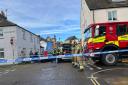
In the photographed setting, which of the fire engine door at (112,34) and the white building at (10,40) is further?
the white building at (10,40)

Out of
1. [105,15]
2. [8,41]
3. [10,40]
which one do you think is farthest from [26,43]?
[105,15]

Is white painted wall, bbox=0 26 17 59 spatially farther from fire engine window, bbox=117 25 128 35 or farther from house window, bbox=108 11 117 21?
fire engine window, bbox=117 25 128 35

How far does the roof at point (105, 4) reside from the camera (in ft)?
160

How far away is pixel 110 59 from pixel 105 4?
82.1ft

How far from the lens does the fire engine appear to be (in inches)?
998

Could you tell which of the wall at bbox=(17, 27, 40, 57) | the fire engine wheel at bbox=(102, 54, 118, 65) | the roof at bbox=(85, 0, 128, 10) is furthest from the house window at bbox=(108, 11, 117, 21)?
the fire engine wheel at bbox=(102, 54, 118, 65)

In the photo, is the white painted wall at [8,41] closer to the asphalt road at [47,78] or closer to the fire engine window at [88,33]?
the fire engine window at [88,33]

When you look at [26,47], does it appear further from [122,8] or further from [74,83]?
[74,83]

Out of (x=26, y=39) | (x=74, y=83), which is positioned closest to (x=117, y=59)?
(x=74, y=83)

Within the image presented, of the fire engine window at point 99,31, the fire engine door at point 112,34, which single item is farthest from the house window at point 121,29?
the fire engine window at point 99,31

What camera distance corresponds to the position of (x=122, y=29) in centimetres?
2545

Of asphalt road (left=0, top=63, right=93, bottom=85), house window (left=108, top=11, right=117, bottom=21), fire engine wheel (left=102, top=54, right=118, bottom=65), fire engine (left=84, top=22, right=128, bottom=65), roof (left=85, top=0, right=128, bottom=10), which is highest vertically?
roof (left=85, top=0, right=128, bottom=10)

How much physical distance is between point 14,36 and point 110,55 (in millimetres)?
26127

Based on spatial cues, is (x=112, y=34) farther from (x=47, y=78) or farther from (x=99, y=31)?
(x=47, y=78)
